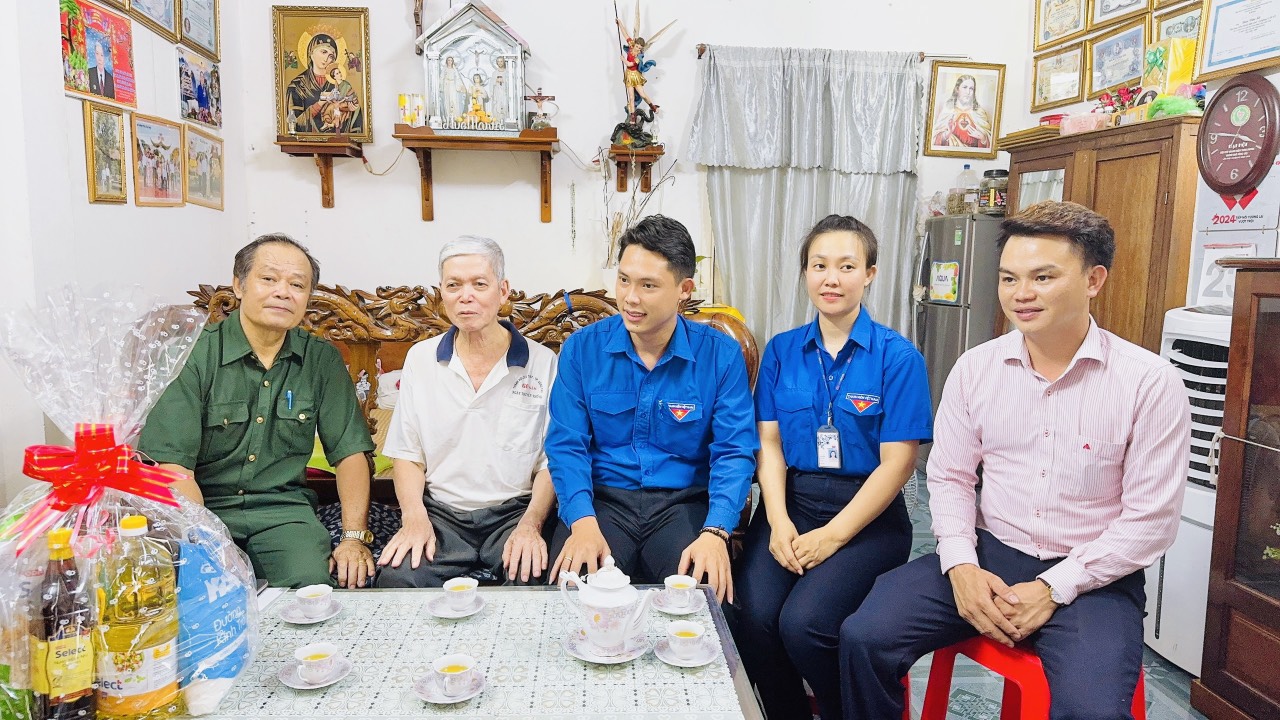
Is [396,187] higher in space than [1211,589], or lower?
higher

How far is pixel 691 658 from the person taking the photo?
3.80 ft

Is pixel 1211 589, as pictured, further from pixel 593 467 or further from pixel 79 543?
pixel 79 543

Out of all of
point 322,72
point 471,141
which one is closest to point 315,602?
point 471,141

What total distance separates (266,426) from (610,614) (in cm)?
119

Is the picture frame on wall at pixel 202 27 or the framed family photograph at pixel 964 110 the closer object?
the picture frame on wall at pixel 202 27

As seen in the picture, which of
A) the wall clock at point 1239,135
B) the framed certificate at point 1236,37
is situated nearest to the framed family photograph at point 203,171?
the wall clock at point 1239,135

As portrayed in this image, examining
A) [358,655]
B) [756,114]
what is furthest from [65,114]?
[756,114]

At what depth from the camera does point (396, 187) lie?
4016 millimetres

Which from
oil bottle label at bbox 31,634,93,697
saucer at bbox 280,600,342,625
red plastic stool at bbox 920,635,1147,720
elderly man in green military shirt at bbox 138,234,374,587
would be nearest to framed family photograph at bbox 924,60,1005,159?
red plastic stool at bbox 920,635,1147,720

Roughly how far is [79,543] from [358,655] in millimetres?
412

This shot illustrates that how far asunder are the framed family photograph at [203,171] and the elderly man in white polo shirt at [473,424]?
1806 millimetres

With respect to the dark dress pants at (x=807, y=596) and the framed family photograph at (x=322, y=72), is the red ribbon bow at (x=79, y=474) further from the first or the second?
the framed family photograph at (x=322, y=72)

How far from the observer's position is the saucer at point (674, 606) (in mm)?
1328

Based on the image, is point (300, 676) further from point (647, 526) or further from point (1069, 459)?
point (1069, 459)
